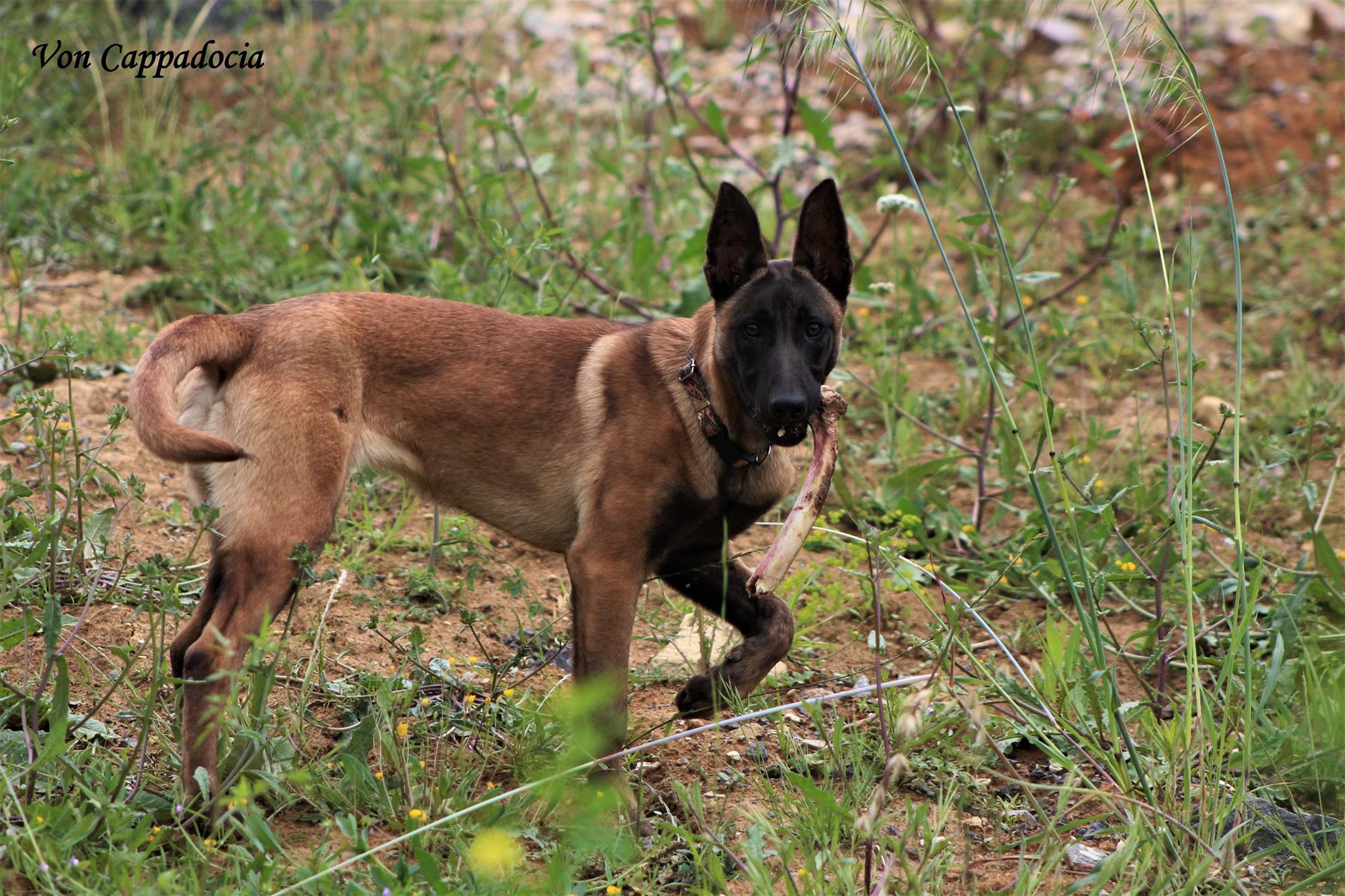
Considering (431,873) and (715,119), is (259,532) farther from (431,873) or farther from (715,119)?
(715,119)

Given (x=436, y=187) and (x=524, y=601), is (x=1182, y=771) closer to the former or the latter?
(x=524, y=601)

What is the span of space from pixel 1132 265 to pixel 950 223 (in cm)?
104

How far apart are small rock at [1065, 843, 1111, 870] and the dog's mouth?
1.21m

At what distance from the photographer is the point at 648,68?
26.9ft

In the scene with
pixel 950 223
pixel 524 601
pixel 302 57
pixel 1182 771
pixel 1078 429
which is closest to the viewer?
pixel 1182 771

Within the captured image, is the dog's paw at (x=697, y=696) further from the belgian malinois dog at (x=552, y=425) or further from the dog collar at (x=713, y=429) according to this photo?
the dog collar at (x=713, y=429)

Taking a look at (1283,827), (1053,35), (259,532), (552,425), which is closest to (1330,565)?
(1283,827)

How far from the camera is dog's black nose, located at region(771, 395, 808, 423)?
10.4 feet

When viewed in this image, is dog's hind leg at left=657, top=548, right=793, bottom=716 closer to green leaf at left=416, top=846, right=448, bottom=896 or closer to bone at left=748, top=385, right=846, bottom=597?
bone at left=748, top=385, right=846, bottom=597

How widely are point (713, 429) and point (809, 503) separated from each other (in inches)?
16.2

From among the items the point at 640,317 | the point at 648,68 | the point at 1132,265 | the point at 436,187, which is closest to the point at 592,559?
the point at 640,317

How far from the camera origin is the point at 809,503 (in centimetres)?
316

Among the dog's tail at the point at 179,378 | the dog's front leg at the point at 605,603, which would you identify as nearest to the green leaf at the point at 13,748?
the dog's tail at the point at 179,378

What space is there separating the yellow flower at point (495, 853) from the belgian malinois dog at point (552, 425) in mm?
538
